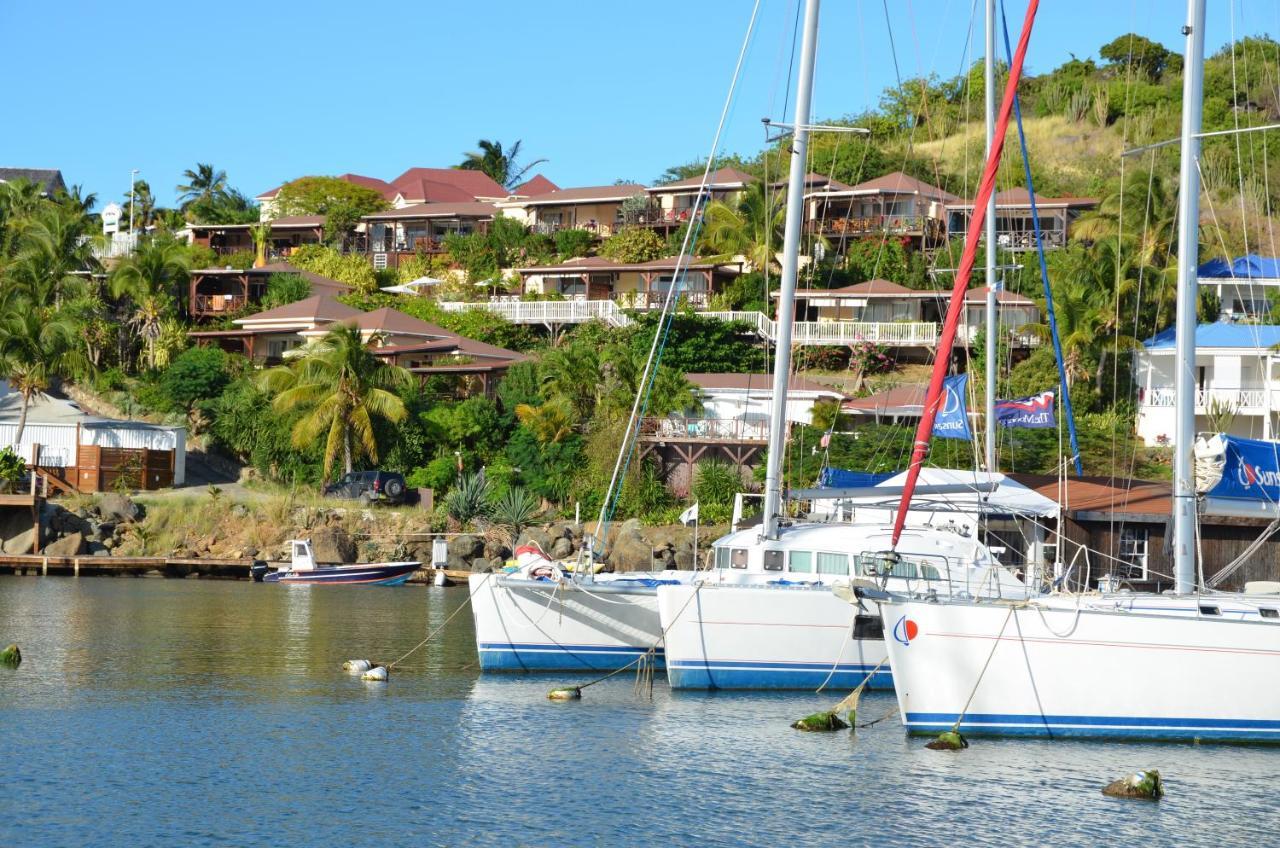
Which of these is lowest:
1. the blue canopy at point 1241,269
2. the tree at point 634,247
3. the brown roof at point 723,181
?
the blue canopy at point 1241,269

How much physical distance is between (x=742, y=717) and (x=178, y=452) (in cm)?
3863

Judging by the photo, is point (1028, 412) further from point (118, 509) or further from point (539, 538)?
point (118, 509)

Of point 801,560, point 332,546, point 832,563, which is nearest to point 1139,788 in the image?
point 832,563

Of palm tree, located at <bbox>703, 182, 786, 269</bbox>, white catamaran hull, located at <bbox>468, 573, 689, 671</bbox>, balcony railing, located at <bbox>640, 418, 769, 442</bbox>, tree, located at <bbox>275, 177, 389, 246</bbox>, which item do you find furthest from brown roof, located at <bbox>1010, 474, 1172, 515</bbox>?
tree, located at <bbox>275, 177, 389, 246</bbox>

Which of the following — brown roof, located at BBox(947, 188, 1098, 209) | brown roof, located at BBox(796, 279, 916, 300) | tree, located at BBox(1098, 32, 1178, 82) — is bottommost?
brown roof, located at BBox(796, 279, 916, 300)

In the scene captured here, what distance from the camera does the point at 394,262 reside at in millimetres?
86812

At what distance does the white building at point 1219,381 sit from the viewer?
171ft

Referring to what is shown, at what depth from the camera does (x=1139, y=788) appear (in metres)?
18.7

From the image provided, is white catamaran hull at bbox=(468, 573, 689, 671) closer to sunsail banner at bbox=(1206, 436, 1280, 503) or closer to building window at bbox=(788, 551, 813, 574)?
building window at bbox=(788, 551, 813, 574)

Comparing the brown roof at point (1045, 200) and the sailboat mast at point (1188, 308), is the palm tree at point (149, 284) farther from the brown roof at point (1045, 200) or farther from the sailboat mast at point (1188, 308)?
the sailboat mast at point (1188, 308)

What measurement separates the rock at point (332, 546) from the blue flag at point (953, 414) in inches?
1038

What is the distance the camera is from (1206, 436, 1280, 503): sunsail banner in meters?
23.7

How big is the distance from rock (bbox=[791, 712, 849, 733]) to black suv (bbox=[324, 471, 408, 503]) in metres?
33.2

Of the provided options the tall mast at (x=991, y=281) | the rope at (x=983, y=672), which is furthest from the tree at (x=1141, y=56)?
the rope at (x=983, y=672)
